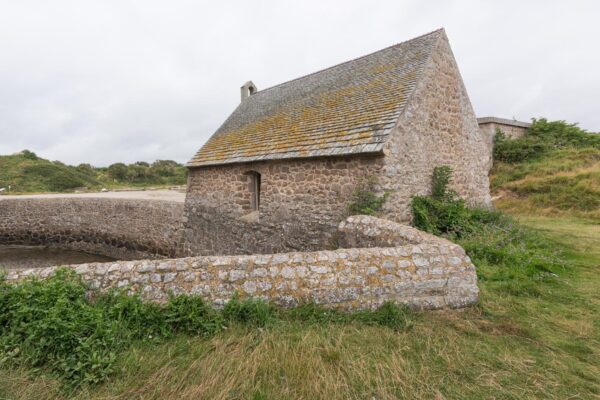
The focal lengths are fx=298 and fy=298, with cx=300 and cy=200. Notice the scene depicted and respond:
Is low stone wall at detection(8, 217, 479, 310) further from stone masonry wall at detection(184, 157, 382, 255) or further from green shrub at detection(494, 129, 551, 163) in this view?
green shrub at detection(494, 129, 551, 163)

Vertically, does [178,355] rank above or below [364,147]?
below

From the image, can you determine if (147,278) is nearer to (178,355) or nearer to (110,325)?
(110,325)

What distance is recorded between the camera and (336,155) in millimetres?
7398

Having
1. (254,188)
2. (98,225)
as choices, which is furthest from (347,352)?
(98,225)

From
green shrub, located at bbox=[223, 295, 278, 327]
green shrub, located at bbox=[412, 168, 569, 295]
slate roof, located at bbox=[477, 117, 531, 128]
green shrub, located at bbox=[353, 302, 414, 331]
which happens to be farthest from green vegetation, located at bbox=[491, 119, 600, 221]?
green shrub, located at bbox=[223, 295, 278, 327]

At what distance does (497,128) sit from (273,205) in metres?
14.4

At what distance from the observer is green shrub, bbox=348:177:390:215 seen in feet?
23.0

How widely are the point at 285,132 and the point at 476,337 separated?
783 centimetres

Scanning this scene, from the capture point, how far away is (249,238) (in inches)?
380

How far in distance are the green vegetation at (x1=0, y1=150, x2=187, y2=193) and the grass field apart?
34.4 metres

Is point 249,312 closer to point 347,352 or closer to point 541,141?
point 347,352

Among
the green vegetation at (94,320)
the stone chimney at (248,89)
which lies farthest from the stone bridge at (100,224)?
the green vegetation at (94,320)

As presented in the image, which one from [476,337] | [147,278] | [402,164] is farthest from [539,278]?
[147,278]

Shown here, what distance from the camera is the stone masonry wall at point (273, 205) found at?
767cm
